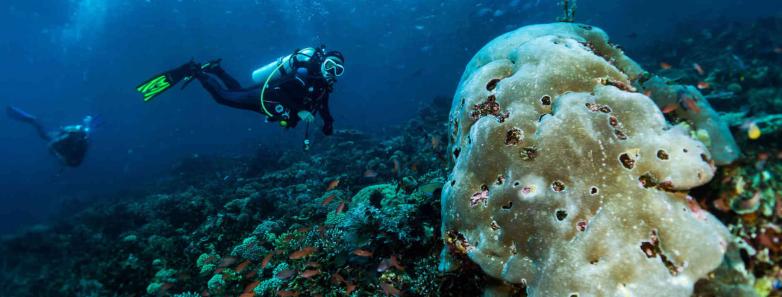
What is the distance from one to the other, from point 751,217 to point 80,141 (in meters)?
20.5

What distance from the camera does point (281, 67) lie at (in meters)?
9.16

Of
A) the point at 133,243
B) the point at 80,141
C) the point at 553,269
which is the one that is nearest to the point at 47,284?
the point at 133,243

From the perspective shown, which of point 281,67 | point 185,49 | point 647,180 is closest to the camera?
point 647,180

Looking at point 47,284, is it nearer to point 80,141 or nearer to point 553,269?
point 80,141

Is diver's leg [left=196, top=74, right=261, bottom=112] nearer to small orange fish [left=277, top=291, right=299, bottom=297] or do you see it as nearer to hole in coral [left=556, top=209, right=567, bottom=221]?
small orange fish [left=277, top=291, right=299, bottom=297]

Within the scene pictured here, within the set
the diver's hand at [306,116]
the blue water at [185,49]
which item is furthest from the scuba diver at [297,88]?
the blue water at [185,49]

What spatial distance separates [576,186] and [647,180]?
48cm

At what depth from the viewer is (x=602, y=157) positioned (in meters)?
2.90

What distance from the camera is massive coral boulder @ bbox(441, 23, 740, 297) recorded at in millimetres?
2555

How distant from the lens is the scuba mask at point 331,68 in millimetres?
7792

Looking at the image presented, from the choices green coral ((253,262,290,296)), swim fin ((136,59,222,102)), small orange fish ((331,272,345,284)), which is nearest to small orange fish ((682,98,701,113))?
small orange fish ((331,272,345,284))

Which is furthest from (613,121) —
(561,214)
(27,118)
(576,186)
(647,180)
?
(27,118)

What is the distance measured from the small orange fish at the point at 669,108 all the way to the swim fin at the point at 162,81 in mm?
10927

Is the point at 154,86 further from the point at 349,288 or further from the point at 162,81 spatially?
the point at 349,288
